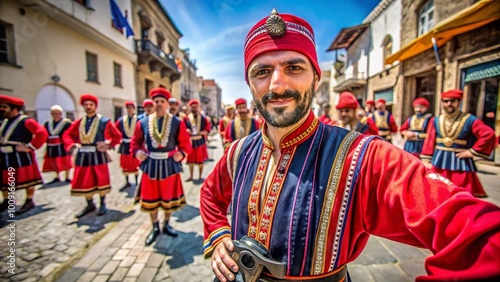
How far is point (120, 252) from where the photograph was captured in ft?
9.96

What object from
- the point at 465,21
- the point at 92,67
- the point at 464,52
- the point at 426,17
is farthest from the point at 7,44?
the point at 426,17

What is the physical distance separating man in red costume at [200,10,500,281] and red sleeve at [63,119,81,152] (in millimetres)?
4360

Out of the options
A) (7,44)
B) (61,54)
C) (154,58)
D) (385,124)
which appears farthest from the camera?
(154,58)

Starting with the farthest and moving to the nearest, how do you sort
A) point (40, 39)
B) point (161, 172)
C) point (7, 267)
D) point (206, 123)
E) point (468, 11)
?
point (40, 39) → point (206, 123) → point (468, 11) → point (161, 172) → point (7, 267)

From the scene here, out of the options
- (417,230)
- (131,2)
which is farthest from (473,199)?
(131,2)

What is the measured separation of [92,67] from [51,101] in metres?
3.70

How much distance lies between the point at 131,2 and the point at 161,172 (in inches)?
701

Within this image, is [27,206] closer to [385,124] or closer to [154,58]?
[385,124]

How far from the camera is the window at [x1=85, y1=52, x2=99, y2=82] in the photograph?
1229cm

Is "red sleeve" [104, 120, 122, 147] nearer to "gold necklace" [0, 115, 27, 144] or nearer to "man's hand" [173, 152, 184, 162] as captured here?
"gold necklace" [0, 115, 27, 144]

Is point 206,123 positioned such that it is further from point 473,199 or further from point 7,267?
point 473,199

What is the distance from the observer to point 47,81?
→ 9.65 meters

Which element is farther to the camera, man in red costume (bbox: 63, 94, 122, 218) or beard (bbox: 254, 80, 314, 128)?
man in red costume (bbox: 63, 94, 122, 218)

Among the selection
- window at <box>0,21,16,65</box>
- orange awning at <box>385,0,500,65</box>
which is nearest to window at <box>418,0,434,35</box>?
orange awning at <box>385,0,500,65</box>
